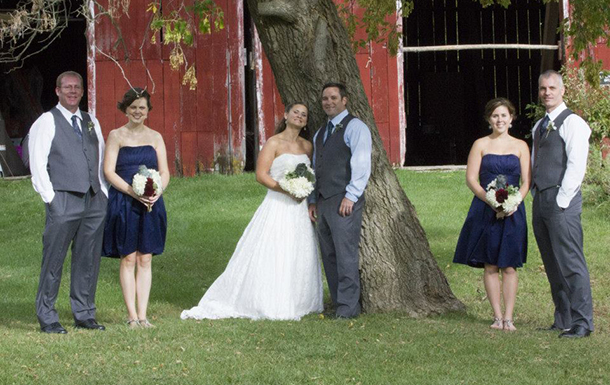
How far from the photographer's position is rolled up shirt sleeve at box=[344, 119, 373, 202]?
7.86 m

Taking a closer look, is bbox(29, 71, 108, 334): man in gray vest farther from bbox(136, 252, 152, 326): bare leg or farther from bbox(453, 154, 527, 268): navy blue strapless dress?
bbox(453, 154, 527, 268): navy blue strapless dress

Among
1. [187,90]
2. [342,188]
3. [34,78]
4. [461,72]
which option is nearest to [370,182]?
[342,188]

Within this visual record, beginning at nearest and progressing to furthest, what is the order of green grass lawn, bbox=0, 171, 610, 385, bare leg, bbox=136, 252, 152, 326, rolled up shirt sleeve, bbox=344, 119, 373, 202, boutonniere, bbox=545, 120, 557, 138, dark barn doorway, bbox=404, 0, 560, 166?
green grass lawn, bbox=0, 171, 610, 385 → boutonniere, bbox=545, 120, 557, 138 → bare leg, bbox=136, 252, 152, 326 → rolled up shirt sleeve, bbox=344, 119, 373, 202 → dark barn doorway, bbox=404, 0, 560, 166

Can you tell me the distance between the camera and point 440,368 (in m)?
6.23

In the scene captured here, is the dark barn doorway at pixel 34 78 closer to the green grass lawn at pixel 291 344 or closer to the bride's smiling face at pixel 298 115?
the green grass lawn at pixel 291 344

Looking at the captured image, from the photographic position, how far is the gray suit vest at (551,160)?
23.5 ft

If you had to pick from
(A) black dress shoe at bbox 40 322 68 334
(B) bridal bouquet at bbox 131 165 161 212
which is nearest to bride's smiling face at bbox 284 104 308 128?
(B) bridal bouquet at bbox 131 165 161 212

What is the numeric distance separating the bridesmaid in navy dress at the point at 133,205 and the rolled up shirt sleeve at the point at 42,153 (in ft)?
Result: 1.42

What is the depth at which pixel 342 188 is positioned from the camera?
26.1 feet

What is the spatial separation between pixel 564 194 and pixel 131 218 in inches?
120

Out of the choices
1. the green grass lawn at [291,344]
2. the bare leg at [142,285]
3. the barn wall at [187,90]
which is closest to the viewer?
the green grass lawn at [291,344]

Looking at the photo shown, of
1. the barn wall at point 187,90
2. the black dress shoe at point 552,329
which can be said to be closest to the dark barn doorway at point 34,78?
the barn wall at point 187,90

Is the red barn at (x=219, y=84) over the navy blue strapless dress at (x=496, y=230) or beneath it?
over

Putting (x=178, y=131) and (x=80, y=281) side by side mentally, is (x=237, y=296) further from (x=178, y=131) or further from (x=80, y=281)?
(x=178, y=131)
